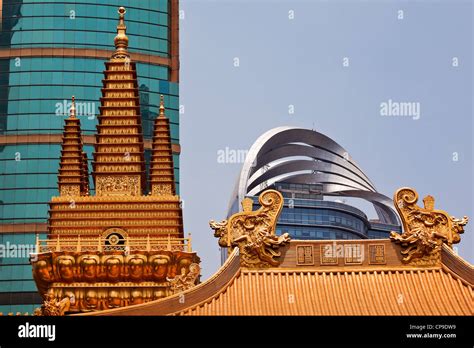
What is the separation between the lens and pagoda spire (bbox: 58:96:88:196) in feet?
169

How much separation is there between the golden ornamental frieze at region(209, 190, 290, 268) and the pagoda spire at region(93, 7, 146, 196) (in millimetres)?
20022

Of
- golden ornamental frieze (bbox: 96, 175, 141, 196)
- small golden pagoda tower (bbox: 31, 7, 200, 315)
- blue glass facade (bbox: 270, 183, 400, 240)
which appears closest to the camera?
small golden pagoda tower (bbox: 31, 7, 200, 315)

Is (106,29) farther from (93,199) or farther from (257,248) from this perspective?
(257,248)

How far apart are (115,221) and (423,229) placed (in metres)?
21.4

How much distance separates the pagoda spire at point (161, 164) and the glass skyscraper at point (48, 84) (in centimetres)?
2864

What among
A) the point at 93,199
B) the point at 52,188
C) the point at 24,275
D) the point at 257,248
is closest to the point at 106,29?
the point at 52,188

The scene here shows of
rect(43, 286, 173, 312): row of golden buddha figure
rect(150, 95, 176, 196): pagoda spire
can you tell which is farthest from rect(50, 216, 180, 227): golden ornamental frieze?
rect(43, 286, 173, 312): row of golden buddha figure

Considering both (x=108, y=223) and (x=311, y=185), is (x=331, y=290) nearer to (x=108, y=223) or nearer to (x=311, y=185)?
(x=108, y=223)

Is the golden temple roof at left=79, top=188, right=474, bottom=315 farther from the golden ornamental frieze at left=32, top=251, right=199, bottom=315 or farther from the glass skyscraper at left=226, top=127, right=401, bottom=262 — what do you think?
the glass skyscraper at left=226, top=127, right=401, bottom=262

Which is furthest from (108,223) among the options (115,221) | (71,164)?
(71,164)

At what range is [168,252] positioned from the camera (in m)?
43.3

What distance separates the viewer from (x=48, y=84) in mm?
87688

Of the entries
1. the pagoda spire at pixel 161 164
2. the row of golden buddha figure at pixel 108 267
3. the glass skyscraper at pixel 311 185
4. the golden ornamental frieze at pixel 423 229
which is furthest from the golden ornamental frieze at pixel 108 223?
the glass skyscraper at pixel 311 185

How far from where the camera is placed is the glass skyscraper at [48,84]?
280 ft
